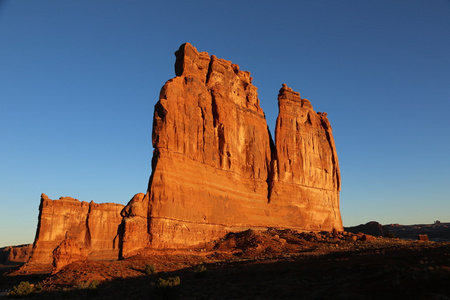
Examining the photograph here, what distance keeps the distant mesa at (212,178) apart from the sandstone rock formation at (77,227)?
18 centimetres

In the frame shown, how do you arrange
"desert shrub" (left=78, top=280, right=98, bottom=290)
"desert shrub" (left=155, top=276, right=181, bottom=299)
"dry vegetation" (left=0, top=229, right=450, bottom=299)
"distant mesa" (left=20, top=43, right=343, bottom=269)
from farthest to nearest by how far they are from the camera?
"distant mesa" (left=20, top=43, right=343, bottom=269), "desert shrub" (left=78, top=280, right=98, bottom=290), "desert shrub" (left=155, top=276, right=181, bottom=299), "dry vegetation" (left=0, top=229, right=450, bottom=299)

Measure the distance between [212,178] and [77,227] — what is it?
36582 millimetres

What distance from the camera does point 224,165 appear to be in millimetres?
46688

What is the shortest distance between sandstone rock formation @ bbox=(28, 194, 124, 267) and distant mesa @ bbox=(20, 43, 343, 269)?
18 centimetres

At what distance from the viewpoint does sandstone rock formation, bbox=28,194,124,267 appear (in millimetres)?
61344

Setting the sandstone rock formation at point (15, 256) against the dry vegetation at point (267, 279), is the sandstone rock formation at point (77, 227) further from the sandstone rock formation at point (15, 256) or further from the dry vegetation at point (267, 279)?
the dry vegetation at point (267, 279)

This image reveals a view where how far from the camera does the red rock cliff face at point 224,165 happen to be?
36656 mm

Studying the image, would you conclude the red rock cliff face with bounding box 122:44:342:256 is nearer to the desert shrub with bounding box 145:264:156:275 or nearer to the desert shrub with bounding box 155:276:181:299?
the desert shrub with bounding box 145:264:156:275

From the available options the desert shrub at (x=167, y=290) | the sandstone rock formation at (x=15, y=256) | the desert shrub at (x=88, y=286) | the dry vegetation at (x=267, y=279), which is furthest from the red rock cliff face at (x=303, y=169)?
the sandstone rock formation at (x=15, y=256)

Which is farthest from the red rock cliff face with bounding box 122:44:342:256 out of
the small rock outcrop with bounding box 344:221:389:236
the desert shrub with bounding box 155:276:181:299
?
the small rock outcrop with bounding box 344:221:389:236

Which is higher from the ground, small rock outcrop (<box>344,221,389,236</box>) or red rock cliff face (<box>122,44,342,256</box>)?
red rock cliff face (<box>122,44,342,256</box>)

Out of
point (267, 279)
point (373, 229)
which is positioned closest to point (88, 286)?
point (267, 279)

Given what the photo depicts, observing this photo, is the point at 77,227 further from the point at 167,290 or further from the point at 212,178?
the point at 167,290

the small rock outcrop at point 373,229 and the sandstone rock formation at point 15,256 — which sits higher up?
the small rock outcrop at point 373,229
